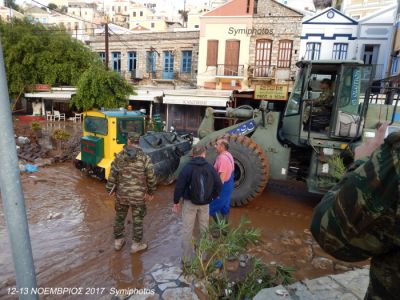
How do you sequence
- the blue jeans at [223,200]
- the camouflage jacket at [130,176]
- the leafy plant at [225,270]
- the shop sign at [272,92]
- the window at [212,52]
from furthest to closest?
1. the window at [212,52]
2. the shop sign at [272,92]
3. the blue jeans at [223,200]
4. the camouflage jacket at [130,176]
5. the leafy plant at [225,270]

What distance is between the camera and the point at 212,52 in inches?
714

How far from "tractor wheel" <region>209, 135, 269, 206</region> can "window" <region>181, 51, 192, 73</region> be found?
48.4ft

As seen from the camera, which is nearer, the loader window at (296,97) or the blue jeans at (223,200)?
the blue jeans at (223,200)

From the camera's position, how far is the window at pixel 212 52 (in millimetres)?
18016

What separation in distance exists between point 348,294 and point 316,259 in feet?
5.06

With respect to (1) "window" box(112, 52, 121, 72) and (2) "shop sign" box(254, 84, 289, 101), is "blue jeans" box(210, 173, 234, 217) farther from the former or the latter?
(1) "window" box(112, 52, 121, 72)

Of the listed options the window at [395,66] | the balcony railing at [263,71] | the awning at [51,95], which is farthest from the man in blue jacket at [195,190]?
the awning at [51,95]

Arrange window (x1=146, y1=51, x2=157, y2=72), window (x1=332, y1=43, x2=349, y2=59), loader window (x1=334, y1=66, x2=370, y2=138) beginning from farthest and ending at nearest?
1. window (x1=146, y1=51, x2=157, y2=72)
2. window (x1=332, y1=43, x2=349, y2=59)
3. loader window (x1=334, y1=66, x2=370, y2=138)

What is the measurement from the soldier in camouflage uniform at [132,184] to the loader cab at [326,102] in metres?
3.15

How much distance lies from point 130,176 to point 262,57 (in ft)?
50.6

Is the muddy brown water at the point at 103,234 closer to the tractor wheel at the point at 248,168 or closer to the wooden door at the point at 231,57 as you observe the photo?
the tractor wheel at the point at 248,168

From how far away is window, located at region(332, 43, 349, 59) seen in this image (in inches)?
734
